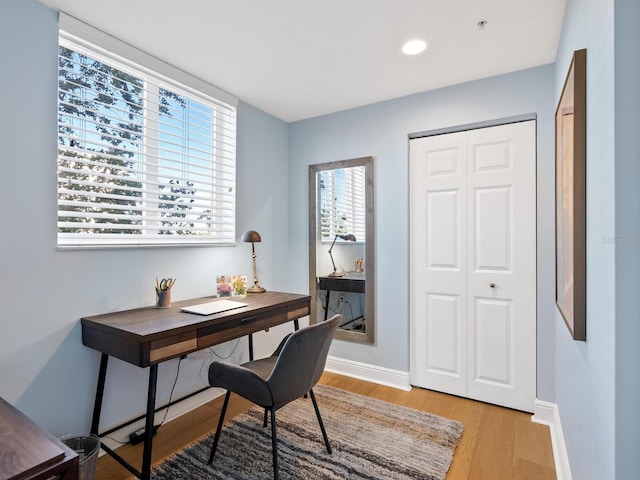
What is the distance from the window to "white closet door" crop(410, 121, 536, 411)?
160cm

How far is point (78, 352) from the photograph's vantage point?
185cm

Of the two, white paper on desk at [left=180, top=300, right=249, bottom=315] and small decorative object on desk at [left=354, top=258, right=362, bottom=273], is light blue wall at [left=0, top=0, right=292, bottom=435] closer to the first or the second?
white paper on desk at [left=180, top=300, right=249, bottom=315]

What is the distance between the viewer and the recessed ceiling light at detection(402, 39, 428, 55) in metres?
2.02

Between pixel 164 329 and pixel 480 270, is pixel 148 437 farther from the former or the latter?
pixel 480 270

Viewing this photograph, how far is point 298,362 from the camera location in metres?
1.64

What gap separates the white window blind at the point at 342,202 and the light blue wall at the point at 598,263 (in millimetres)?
1787

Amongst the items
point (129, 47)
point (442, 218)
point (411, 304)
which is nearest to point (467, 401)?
point (411, 304)

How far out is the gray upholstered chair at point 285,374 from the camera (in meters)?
1.59

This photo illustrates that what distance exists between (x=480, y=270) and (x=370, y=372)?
1255 millimetres

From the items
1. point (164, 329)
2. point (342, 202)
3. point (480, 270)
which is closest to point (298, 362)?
point (164, 329)

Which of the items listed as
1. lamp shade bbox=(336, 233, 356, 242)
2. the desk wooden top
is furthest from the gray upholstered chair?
lamp shade bbox=(336, 233, 356, 242)

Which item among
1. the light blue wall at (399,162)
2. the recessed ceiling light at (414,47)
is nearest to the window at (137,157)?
the light blue wall at (399,162)

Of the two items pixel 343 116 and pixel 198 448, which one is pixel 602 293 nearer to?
pixel 198 448

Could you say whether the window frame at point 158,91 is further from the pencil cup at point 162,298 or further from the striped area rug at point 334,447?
the striped area rug at point 334,447
